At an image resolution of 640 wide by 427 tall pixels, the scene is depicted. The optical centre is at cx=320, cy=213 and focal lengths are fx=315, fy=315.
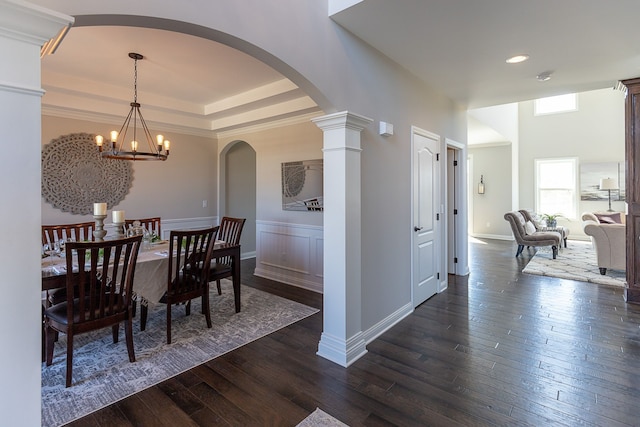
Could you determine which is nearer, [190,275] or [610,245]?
[190,275]

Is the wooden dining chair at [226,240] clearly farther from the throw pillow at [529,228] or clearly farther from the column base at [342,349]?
the throw pillow at [529,228]

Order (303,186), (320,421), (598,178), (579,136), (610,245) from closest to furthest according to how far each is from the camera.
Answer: (320,421)
(303,186)
(610,245)
(598,178)
(579,136)

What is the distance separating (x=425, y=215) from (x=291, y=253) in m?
2.07

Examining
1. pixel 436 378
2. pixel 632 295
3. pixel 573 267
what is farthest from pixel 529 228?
pixel 436 378

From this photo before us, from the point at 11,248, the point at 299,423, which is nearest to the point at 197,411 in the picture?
the point at 299,423

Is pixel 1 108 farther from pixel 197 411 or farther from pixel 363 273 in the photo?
pixel 363 273

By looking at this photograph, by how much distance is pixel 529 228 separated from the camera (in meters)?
6.94

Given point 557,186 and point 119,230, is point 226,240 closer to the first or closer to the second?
point 119,230

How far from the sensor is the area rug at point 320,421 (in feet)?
6.05

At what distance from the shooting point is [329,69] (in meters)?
2.41

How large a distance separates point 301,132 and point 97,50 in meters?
2.48

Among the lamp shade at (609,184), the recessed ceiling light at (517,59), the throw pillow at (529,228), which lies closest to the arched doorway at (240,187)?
the recessed ceiling light at (517,59)

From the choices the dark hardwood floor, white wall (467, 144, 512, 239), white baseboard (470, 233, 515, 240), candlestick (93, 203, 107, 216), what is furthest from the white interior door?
white baseboard (470, 233, 515, 240)

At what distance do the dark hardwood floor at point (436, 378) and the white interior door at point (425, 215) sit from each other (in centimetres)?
47
